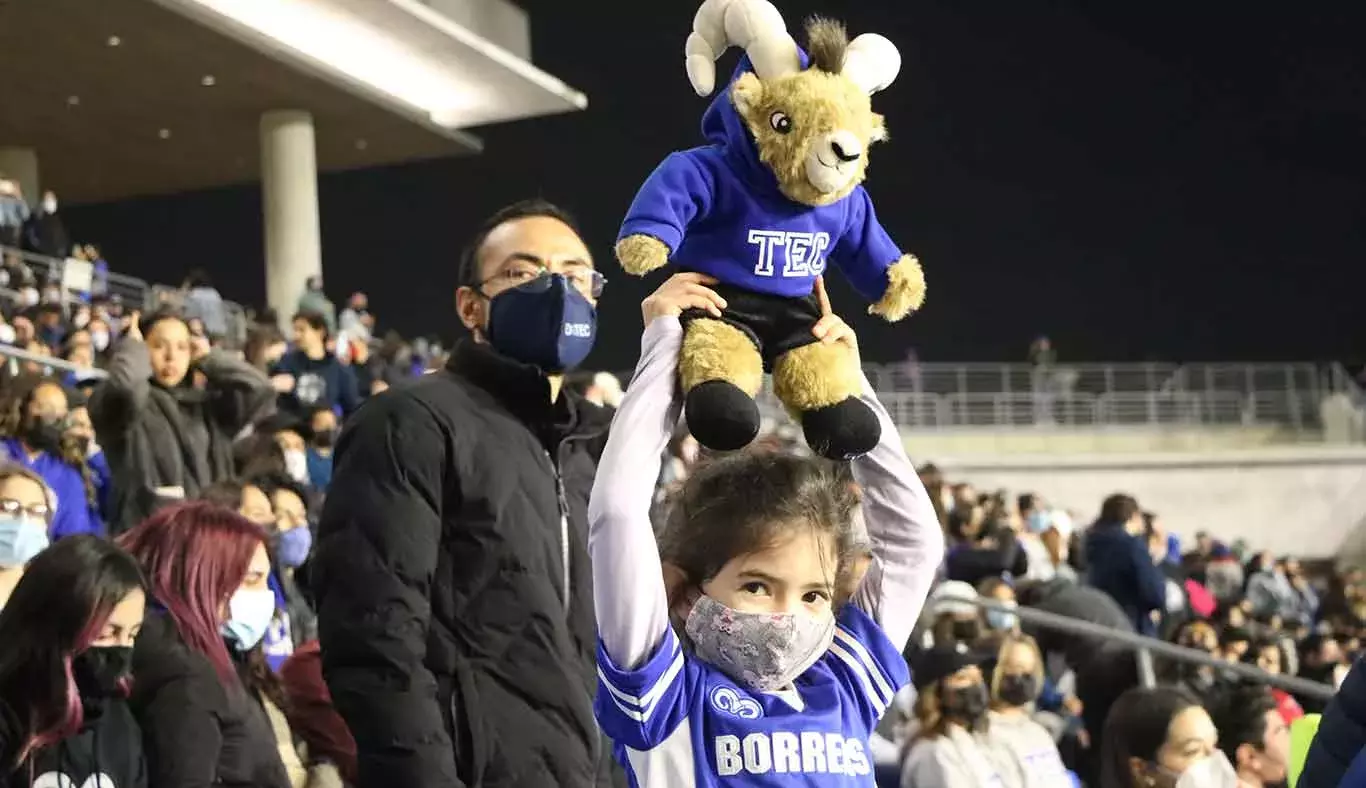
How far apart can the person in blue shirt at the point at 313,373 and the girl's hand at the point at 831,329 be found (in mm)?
6270

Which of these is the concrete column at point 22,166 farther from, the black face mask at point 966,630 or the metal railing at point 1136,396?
the black face mask at point 966,630

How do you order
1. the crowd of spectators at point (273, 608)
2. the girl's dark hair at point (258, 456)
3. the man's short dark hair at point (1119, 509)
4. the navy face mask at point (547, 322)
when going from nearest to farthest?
the navy face mask at point (547, 322) → the crowd of spectators at point (273, 608) → the girl's dark hair at point (258, 456) → the man's short dark hair at point (1119, 509)

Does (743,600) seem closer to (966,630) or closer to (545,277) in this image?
(545,277)

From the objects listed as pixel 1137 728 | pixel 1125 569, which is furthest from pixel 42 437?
pixel 1125 569

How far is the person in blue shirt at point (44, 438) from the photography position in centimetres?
530

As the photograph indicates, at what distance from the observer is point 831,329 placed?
1976mm

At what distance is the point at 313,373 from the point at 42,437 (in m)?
3.14

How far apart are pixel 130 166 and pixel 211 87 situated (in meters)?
3.88

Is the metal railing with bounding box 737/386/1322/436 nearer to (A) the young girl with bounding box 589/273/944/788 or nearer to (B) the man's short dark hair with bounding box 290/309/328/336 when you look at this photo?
(B) the man's short dark hair with bounding box 290/309/328/336

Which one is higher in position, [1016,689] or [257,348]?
[257,348]

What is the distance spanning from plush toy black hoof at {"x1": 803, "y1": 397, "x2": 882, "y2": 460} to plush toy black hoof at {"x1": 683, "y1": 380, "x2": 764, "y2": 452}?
10 centimetres

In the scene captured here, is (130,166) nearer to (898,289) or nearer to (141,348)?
(141,348)

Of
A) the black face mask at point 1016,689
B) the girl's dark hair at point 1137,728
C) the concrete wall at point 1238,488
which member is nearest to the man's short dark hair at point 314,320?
the black face mask at point 1016,689

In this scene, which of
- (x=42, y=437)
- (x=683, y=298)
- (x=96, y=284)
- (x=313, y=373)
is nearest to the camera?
(x=683, y=298)
